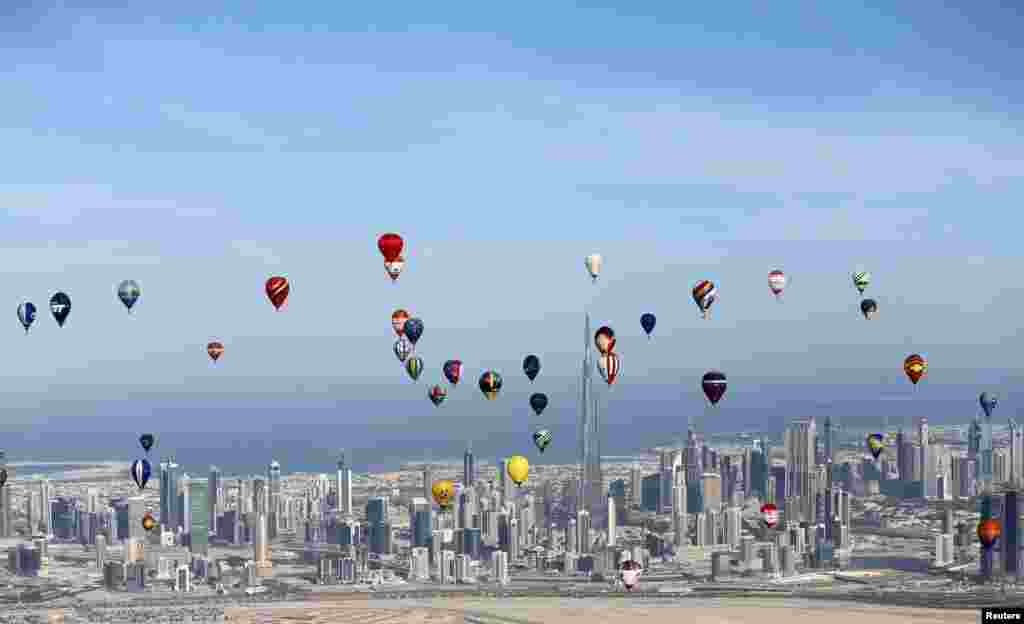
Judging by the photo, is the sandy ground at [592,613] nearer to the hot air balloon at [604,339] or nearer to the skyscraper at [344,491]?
the hot air balloon at [604,339]

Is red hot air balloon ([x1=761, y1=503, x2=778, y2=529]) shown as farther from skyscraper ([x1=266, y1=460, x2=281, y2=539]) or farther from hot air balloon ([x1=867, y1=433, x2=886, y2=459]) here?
skyscraper ([x1=266, y1=460, x2=281, y2=539])

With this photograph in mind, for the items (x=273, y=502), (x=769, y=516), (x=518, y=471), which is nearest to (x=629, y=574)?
(x=518, y=471)

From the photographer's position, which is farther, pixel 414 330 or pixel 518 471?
pixel 518 471

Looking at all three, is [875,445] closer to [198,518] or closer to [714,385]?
[714,385]

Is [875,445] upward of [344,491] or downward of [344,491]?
upward

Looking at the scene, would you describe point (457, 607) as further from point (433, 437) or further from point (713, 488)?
point (433, 437)

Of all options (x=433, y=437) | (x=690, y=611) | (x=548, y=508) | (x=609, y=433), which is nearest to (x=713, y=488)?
(x=548, y=508)

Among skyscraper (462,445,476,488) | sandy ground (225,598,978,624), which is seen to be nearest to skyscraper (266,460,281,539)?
skyscraper (462,445,476,488)
